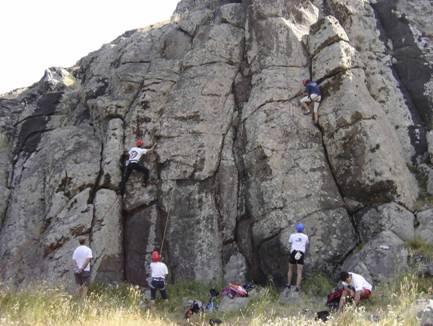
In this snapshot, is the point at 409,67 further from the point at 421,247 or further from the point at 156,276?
the point at 156,276

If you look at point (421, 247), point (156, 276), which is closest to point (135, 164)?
point (156, 276)

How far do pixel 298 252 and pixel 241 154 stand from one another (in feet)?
16.1

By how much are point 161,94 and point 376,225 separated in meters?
10.3

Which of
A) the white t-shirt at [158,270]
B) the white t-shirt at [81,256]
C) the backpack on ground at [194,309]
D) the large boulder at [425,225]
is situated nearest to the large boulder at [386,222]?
the large boulder at [425,225]

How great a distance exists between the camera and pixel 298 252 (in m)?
14.0

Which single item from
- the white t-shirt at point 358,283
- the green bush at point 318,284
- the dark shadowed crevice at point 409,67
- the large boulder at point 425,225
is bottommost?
the green bush at point 318,284

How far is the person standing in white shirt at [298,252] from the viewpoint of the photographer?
45.8ft

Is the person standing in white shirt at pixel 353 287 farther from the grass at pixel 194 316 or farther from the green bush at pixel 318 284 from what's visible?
the green bush at pixel 318 284

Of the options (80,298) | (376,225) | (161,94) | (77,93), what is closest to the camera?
(80,298)

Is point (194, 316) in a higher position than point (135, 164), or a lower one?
lower

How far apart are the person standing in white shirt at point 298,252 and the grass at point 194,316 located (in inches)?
21.9

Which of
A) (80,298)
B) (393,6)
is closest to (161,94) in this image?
(80,298)

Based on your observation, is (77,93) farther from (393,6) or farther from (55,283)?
(393,6)

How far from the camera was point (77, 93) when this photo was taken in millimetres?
24500
